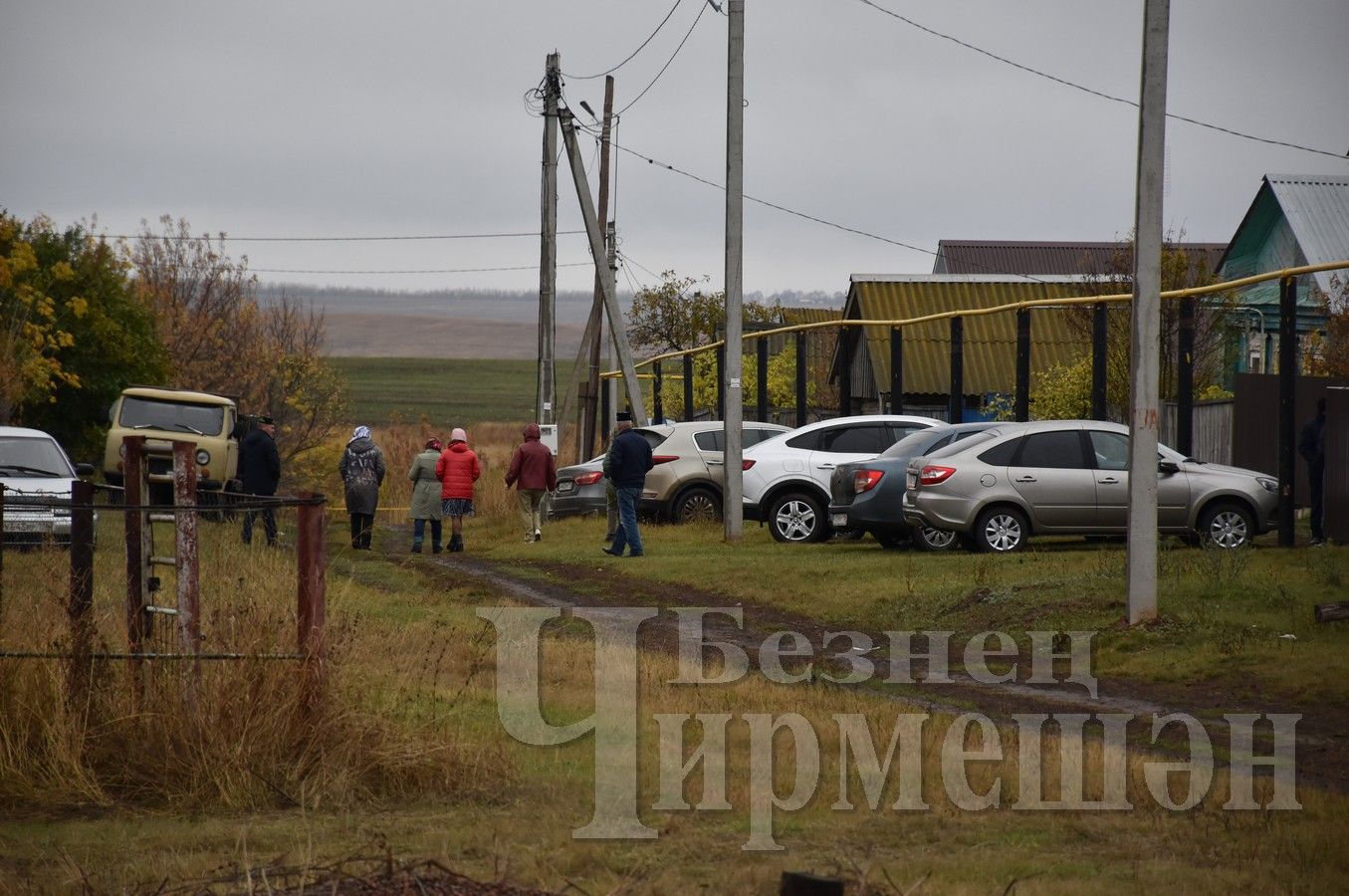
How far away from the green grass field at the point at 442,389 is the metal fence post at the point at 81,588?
6722 centimetres

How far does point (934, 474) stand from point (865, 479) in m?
1.34

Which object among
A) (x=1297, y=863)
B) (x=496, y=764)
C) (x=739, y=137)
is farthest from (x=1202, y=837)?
(x=739, y=137)

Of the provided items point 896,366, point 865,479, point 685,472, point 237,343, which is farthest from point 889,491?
point 237,343

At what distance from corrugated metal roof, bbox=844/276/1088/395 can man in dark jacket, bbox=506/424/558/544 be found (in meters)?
17.2

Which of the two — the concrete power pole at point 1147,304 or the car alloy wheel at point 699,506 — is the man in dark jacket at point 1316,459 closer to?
the concrete power pole at point 1147,304

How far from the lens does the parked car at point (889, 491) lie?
18875mm

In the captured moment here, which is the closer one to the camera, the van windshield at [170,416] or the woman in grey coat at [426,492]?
the woman in grey coat at [426,492]

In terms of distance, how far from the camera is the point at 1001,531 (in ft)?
60.2

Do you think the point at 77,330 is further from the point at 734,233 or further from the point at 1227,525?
the point at 1227,525

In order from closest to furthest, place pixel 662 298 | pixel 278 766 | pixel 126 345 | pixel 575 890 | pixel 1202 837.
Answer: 1. pixel 575 890
2. pixel 1202 837
3. pixel 278 766
4. pixel 126 345
5. pixel 662 298

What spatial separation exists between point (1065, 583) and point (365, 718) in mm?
8545

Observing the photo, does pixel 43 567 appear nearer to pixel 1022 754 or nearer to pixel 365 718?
pixel 365 718

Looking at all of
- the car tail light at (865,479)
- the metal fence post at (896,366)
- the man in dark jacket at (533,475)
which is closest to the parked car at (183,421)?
the man in dark jacket at (533,475)

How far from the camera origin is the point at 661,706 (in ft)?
32.2
